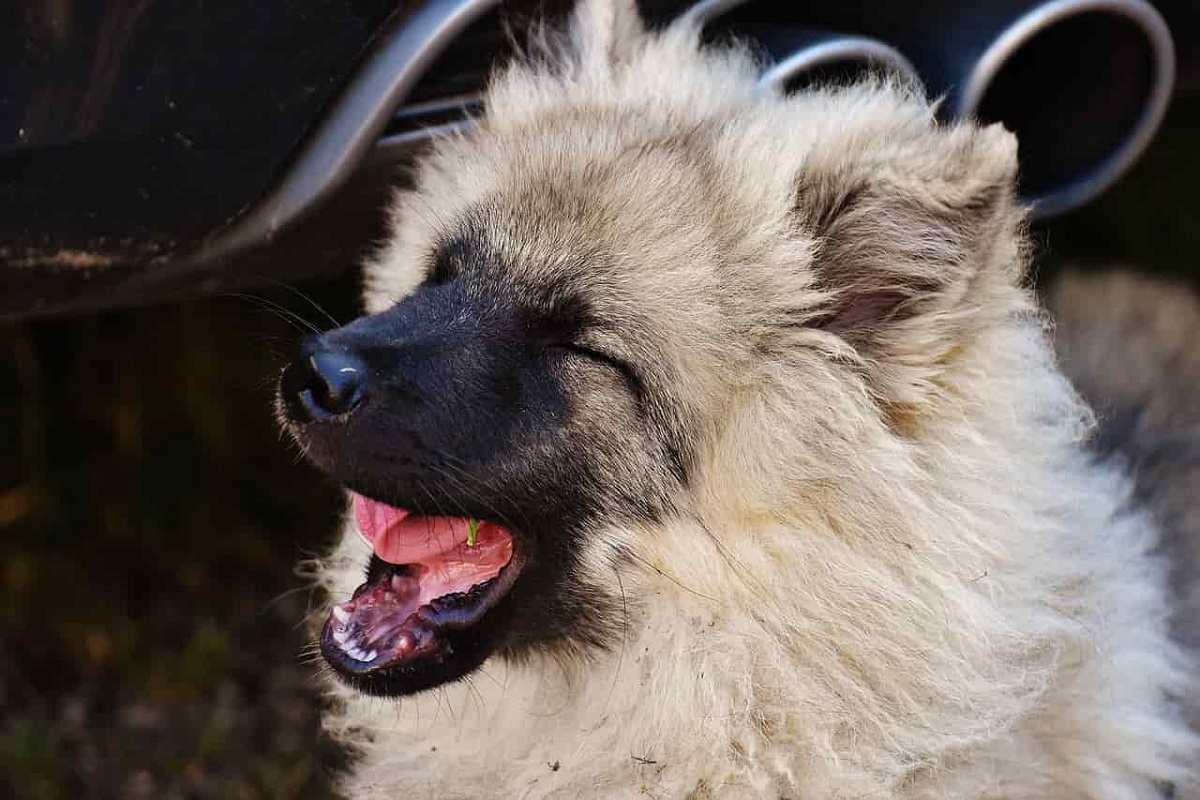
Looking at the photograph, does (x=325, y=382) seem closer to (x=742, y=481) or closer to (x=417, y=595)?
(x=417, y=595)

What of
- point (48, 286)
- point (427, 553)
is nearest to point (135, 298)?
point (48, 286)

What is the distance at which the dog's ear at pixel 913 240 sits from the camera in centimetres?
223

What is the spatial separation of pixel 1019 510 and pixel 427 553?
1.11 m

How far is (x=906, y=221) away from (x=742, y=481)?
542 mm

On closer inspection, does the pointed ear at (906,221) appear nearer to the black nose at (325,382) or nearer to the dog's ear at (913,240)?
the dog's ear at (913,240)

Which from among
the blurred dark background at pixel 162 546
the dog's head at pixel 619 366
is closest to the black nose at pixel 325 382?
the dog's head at pixel 619 366

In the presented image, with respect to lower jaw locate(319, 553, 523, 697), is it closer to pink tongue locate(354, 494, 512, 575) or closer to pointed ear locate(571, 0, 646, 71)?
pink tongue locate(354, 494, 512, 575)

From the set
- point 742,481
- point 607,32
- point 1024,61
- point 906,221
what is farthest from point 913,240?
point 1024,61

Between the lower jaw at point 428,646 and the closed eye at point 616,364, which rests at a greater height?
the closed eye at point 616,364

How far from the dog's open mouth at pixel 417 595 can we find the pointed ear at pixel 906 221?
771mm

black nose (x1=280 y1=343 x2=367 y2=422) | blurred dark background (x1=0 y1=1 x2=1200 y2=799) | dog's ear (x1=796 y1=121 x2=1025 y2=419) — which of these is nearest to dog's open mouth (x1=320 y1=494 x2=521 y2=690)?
black nose (x1=280 y1=343 x2=367 y2=422)

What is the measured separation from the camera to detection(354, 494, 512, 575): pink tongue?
2.63m

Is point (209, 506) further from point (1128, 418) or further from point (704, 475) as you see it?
point (1128, 418)

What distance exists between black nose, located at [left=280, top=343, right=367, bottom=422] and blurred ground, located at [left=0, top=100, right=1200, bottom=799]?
5.67 feet
